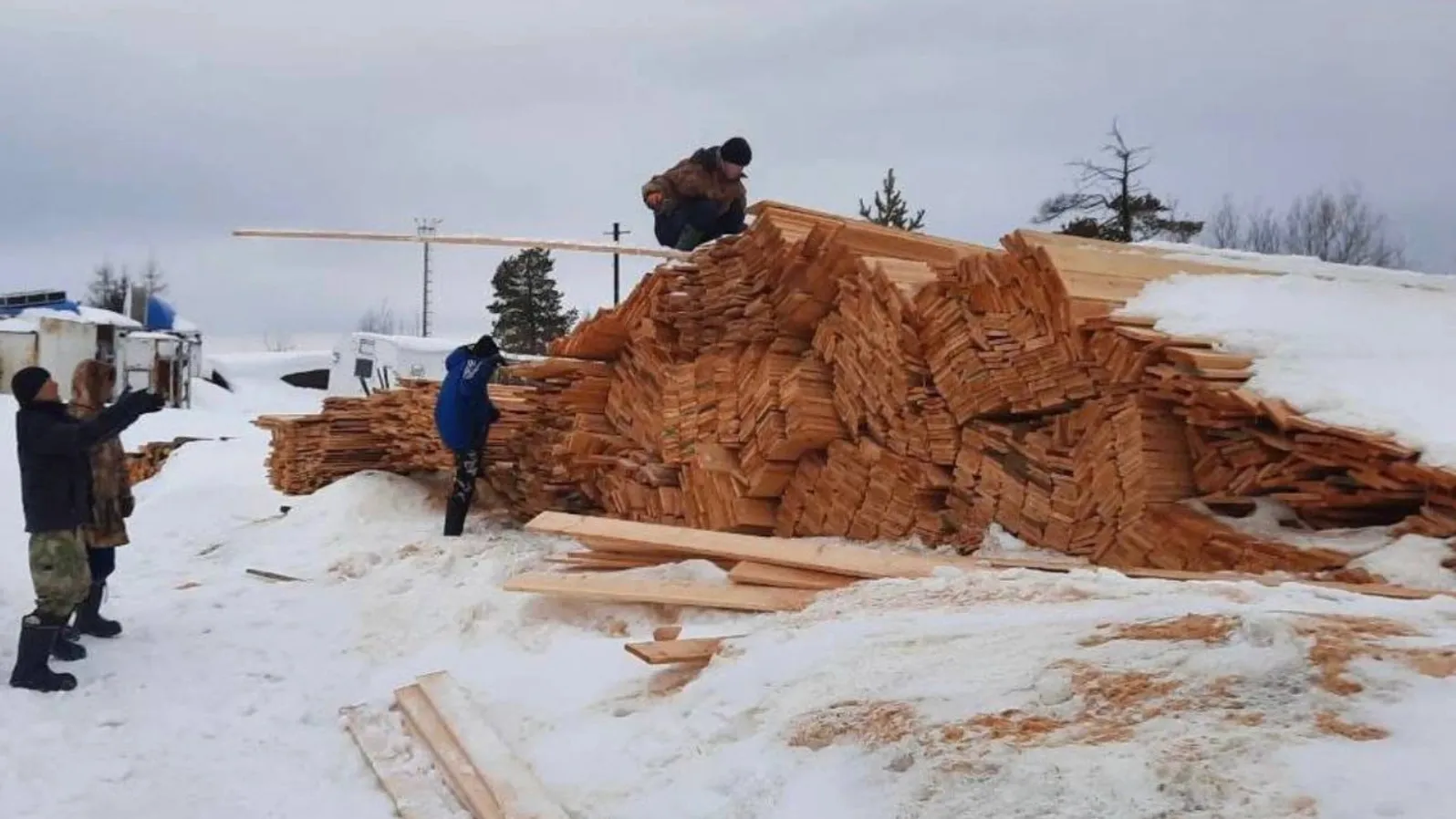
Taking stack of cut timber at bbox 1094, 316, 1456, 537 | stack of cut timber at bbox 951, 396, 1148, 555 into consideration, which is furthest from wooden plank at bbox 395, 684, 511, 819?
stack of cut timber at bbox 1094, 316, 1456, 537

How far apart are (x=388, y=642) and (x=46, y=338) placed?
24604 millimetres

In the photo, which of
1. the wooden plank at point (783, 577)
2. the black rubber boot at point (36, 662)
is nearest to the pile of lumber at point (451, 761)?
the wooden plank at point (783, 577)

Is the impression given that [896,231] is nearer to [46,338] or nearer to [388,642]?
[388,642]

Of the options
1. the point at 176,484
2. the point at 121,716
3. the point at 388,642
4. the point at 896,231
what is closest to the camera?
the point at 121,716

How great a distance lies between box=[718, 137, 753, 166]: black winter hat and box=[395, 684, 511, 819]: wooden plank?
5.15m

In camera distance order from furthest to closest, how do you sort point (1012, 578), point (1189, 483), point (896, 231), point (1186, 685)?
point (896, 231), point (1189, 483), point (1012, 578), point (1186, 685)

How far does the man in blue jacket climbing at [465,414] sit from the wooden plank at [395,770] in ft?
13.8

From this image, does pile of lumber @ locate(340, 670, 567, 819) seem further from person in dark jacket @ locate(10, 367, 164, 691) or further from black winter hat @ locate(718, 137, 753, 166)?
black winter hat @ locate(718, 137, 753, 166)

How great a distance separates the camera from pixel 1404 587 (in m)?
3.90

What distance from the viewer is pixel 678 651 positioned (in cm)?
452

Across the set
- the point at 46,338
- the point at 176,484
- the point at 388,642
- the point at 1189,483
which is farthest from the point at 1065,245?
the point at 46,338

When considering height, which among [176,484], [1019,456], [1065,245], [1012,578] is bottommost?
[176,484]

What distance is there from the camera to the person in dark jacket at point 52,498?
18.6 ft

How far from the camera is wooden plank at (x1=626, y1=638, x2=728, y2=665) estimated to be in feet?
14.8
